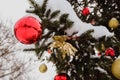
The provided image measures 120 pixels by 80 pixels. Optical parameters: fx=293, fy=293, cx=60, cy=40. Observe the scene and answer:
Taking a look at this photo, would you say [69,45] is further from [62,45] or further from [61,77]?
[61,77]

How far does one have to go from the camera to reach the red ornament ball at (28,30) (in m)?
2.30

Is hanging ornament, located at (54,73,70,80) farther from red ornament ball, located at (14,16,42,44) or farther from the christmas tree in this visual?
red ornament ball, located at (14,16,42,44)

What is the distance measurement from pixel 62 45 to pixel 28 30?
1.15 ft

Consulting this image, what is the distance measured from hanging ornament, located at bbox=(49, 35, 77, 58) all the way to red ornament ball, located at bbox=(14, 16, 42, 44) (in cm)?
19

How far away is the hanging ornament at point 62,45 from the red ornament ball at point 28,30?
186mm

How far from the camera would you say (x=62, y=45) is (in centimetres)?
249

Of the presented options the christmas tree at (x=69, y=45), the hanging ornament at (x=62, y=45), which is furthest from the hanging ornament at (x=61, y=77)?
the hanging ornament at (x=62, y=45)

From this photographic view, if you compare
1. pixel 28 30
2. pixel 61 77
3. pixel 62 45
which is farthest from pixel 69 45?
pixel 28 30

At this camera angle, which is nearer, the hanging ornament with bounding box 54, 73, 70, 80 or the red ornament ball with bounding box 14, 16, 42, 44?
the red ornament ball with bounding box 14, 16, 42, 44

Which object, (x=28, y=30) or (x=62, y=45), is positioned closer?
(x=28, y=30)

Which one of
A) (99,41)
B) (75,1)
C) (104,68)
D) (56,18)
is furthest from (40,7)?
(75,1)

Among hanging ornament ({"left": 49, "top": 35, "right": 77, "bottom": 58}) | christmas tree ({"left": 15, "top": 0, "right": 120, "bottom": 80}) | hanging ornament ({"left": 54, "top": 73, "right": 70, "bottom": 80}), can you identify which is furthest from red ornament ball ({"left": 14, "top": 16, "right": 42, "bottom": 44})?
hanging ornament ({"left": 54, "top": 73, "right": 70, "bottom": 80})

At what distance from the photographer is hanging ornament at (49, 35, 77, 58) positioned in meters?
2.47

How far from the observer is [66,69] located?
2.75m
